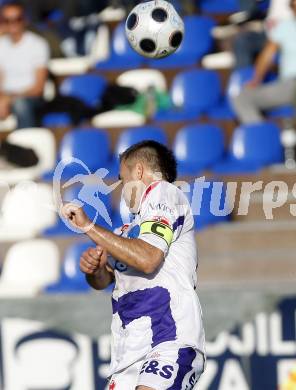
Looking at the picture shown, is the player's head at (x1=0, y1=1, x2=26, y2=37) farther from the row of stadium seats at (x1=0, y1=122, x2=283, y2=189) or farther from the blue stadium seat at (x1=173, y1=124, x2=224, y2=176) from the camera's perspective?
the blue stadium seat at (x1=173, y1=124, x2=224, y2=176)

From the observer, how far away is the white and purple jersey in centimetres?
461

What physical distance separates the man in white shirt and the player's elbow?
0.52ft

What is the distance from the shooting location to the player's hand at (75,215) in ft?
13.5

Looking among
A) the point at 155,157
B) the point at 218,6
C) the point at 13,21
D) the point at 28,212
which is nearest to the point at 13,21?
the point at 13,21

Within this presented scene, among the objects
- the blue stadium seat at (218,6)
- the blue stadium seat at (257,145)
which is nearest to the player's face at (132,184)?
the blue stadium seat at (257,145)

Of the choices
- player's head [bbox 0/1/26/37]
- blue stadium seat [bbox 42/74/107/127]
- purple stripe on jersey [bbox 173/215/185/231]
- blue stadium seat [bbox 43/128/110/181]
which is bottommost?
purple stripe on jersey [bbox 173/215/185/231]

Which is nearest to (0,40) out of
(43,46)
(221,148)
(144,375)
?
(43,46)

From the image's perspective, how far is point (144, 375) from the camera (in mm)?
4543

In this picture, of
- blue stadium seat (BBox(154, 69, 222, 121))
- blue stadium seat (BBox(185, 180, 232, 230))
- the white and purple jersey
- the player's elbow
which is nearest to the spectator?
blue stadium seat (BBox(154, 69, 222, 121))

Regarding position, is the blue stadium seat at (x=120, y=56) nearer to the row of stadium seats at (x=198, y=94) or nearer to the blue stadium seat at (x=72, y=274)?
the row of stadium seats at (x=198, y=94)

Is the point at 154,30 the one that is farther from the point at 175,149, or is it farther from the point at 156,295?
the point at 175,149

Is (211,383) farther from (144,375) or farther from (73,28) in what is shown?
(73,28)

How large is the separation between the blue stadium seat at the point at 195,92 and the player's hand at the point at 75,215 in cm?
546

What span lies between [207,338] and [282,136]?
2681mm
